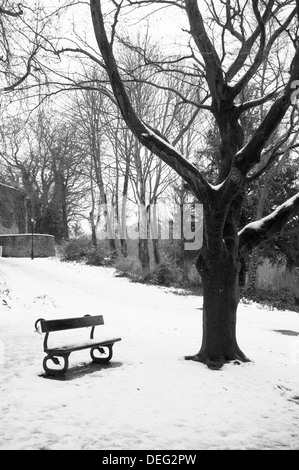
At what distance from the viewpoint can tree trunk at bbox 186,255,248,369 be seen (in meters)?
7.28

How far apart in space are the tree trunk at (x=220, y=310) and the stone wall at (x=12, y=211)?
30315 millimetres

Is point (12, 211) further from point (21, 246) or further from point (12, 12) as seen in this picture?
point (12, 12)

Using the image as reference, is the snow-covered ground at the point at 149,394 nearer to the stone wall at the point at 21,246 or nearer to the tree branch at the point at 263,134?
the tree branch at the point at 263,134

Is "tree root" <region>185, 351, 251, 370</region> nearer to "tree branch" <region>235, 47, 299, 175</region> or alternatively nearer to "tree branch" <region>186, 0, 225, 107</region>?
"tree branch" <region>235, 47, 299, 175</region>

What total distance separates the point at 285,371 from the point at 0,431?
481cm

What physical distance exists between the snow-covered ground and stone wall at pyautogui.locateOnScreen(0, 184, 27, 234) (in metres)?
26.8

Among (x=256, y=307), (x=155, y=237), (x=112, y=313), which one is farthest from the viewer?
(x=155, y=237)

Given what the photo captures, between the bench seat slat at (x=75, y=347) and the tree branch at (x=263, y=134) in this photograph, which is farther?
the tree branch at (x=263, y=134)

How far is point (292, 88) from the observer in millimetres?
6512

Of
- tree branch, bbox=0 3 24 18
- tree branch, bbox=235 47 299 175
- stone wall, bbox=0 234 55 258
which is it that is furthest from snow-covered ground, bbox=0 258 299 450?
stone wall, bbox=0 234 55 258

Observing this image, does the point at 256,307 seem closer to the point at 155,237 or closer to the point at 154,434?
the point at 155,237

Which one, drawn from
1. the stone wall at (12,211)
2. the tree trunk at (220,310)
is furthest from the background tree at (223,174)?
the stone wall at (12,211)

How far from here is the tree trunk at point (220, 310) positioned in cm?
728
